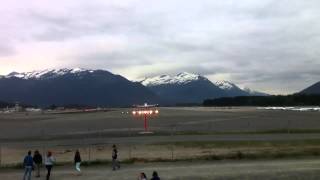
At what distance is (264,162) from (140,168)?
9.20 m

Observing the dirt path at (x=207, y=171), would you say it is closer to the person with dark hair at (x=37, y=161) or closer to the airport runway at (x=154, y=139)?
the person with dark hair at (x=37, y=161)

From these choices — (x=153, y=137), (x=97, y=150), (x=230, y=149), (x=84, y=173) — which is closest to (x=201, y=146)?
(x=230, y=149)

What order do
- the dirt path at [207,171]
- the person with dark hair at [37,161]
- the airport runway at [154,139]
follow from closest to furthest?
the dirt path at [207,171] < the person with dark hair at [37,161] < the airport runway at [154,139]

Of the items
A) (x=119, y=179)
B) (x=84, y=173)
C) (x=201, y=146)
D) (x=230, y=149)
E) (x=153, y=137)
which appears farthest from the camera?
(x=153, y=137)

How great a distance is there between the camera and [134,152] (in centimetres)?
5109

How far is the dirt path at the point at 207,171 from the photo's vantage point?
117 feet

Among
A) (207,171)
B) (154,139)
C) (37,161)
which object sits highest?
(154,139)

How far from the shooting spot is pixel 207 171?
37875 millimetres

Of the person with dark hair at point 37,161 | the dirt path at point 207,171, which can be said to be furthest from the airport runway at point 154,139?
the person with dark hair at point 37,161

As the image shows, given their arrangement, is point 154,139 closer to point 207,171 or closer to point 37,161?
point 207,171

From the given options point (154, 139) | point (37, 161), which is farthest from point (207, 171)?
point (154, 139)

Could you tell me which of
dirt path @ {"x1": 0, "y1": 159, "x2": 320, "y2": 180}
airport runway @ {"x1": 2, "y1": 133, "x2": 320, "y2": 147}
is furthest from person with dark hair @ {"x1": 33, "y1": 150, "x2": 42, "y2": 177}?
airport runway @ {"x1": 2, "y1": 133, "x2": 320, "y2": 147}

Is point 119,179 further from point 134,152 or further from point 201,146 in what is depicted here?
point 201,146

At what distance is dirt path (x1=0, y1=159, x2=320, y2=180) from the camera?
35541 mm
